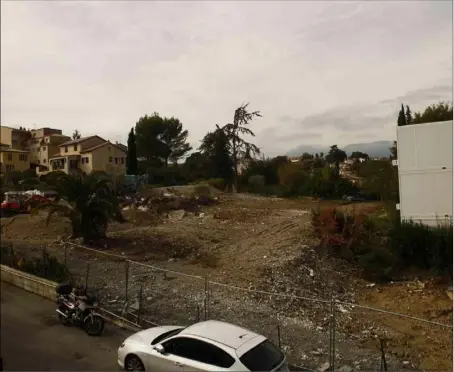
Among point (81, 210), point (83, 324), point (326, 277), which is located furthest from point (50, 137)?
point (326, 277)

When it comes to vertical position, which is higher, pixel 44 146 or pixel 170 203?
pixel 44 146

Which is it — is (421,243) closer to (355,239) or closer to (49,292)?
(355,239)

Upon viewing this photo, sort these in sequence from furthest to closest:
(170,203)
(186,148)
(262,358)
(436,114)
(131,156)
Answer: (436,114), (170,203), (186,148), (131,156), (262,358)

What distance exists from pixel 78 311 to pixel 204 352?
3295 millimetres

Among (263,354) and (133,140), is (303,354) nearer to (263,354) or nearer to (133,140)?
(263,354)

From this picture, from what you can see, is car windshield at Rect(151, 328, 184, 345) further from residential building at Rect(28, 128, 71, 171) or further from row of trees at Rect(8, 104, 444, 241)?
row of trees at Rect(8, 104, 444, 241)

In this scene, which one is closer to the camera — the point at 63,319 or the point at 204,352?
the point at 204,352

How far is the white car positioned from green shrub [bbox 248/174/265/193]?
10230mm

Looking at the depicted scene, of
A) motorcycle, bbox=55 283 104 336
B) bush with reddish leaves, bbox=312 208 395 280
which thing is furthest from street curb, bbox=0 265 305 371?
bush with reddish leaves, bbox=312 208 395 280

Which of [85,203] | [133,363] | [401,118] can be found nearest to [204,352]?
[133,363]

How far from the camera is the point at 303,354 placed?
7.41m

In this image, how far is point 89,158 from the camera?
1423 cm

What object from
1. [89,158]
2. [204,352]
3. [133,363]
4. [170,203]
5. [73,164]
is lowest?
[133,363]

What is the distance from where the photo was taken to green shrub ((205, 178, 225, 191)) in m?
16.6
